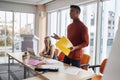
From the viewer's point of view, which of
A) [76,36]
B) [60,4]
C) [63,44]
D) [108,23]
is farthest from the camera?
[60,4]

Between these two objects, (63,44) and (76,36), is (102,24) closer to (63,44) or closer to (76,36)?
(76,36)

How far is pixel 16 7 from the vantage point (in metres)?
6.22

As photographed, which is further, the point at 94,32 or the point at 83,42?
the point at 94,32

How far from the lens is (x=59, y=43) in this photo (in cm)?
219

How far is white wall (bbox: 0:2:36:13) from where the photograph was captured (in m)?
5.96

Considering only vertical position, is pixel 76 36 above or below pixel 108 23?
below

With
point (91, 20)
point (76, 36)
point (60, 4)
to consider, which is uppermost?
point (60, 4)

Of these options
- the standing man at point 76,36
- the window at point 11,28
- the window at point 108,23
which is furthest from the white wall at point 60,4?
the standing man at point 76,36

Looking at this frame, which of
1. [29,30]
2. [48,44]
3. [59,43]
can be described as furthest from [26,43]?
[29,30]

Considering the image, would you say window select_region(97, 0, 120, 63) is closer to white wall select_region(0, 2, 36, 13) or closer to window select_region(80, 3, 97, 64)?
window select_region(80, 3, 97, 64)

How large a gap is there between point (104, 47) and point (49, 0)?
288 centimetres

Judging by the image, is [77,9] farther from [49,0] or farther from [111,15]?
[49,0]

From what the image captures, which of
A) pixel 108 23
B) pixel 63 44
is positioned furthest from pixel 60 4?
pixel 63 44

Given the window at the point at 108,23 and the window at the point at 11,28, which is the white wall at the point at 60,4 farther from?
the window at the point at 11,28
